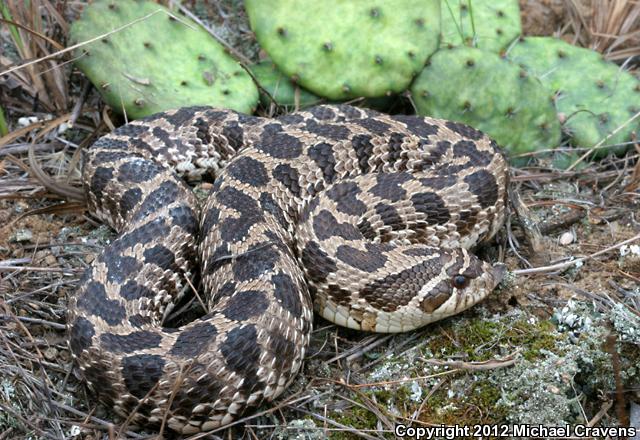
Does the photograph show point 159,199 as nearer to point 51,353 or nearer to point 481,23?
point 51,353

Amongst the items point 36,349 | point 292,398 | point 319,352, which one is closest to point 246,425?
point 292,398

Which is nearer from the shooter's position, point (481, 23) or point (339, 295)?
point (339, 295)

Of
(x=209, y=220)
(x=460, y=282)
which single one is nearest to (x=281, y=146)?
(x=209, y=220)

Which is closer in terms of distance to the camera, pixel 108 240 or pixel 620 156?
pixel 108 240

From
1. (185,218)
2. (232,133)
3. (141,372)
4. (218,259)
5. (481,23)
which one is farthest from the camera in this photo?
(481,23)

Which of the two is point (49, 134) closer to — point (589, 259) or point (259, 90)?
point (259, 90)

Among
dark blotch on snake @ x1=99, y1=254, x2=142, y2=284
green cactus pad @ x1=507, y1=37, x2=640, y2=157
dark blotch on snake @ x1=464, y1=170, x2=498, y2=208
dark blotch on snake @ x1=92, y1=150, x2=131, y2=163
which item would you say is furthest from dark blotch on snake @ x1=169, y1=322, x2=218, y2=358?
green cactus pad @ x1=507, y1=37, x2=640, y2=157

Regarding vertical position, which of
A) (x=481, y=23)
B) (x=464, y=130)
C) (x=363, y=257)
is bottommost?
(x=363, y=257)
